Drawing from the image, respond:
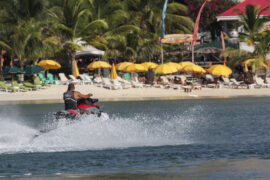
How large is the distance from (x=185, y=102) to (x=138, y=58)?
16.9 m

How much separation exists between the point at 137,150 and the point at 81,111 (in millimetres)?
2099

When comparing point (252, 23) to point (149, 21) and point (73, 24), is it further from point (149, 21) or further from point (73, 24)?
point (73, 24)

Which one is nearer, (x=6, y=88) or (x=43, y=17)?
(x=6, y=88)

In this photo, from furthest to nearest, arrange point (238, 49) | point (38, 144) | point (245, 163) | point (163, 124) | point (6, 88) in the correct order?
point (238, 49) → point (6, 88) → point (163, 124) → point (38, 144) → point (245, 163)

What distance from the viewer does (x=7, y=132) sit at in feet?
60.6

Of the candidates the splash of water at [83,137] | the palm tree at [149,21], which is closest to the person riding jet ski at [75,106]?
the splash of water at [83,137]

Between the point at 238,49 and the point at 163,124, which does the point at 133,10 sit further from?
the point at 163,124

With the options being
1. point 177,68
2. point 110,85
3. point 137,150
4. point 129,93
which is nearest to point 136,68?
point 177,68

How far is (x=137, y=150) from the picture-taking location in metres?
16.3

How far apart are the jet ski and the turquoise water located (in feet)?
0.66

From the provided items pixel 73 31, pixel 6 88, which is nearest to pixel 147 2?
pixel 73 31

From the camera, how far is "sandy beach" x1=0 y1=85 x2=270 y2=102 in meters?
41.3

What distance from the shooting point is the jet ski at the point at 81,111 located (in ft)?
55.4

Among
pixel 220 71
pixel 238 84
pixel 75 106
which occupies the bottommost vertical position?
pixel 75 106
